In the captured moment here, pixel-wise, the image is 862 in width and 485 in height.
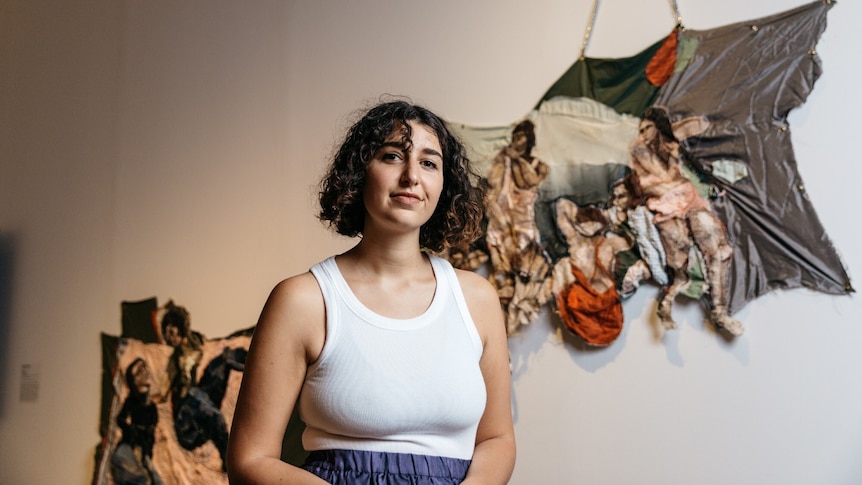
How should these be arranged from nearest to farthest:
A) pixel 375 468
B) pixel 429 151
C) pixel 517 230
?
pixel 375 468 < pixel 429 151 < pixel 517 230

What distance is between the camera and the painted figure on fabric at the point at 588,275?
2.31 meters

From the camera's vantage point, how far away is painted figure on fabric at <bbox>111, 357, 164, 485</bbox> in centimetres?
309

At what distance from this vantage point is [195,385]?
9.74 ft

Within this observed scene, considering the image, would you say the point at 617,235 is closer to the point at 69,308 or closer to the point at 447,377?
the point at 447,377

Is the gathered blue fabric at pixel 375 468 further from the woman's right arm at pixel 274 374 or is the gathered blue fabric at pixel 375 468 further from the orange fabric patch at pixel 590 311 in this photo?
the orange fabric patch at pixel 590 311

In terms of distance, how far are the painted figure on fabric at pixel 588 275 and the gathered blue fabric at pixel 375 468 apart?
3.40 ft

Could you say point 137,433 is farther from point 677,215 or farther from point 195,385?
point 677,215

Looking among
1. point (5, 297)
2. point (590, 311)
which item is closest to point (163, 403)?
point (5, 297)

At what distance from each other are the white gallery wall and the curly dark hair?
0.89 m

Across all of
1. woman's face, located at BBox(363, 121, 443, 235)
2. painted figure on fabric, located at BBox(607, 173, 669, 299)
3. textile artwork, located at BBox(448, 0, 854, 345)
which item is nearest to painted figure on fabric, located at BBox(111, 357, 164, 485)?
textile artwork, located at BBox(448, 0, 854, 345)

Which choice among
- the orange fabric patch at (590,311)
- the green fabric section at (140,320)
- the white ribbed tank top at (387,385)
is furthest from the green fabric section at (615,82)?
the green fabric section at (140,320)

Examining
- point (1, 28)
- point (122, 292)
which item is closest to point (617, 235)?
point (122, 292)

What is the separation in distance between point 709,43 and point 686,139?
26 centimetres

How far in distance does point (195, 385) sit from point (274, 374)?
173 cm
